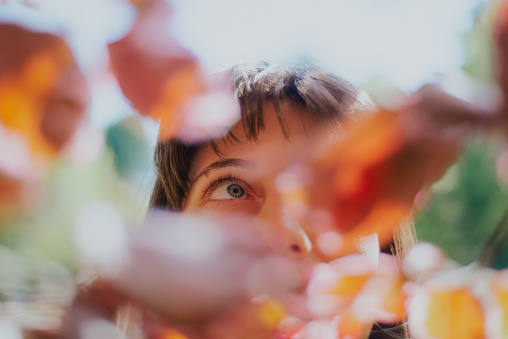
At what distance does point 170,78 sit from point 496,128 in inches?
5.7

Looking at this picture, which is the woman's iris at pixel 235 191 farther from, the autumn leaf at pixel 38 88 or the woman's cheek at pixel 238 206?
the autumn leaf at pixel 38 88

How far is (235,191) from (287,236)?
6.1 inches

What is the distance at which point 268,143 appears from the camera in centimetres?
34

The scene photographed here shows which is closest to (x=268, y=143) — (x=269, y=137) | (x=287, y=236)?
(x=269, y=137)

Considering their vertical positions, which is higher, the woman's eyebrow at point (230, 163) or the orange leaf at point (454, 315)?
the woman's eyebrow at point (230, 163)

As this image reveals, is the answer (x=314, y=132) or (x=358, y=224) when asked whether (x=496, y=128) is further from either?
(x=314, y=132)

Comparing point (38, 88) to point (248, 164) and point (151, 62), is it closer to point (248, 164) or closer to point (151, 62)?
point (151, 62)

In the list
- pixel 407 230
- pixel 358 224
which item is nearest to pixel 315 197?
pixel 358 224

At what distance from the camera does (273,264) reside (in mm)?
220

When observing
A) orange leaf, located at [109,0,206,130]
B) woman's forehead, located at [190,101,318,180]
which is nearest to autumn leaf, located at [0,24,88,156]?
orange leaf, located at [109,0,206,130]

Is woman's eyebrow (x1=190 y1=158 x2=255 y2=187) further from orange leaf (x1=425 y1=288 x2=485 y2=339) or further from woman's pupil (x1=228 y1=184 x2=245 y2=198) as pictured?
orange leaf (x1=425 y1=288 x2=485 y2=339)

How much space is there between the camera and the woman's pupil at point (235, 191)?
0.38m

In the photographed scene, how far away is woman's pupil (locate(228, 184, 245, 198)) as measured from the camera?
14.8 inches

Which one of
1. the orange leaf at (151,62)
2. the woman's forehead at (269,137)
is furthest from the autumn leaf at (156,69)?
the woman's forehead at (269,137)
